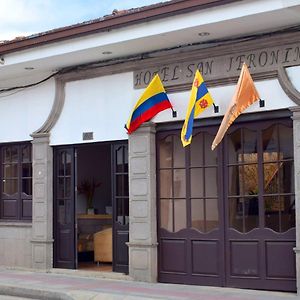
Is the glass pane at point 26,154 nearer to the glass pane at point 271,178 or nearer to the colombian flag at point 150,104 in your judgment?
the colombian flag at point 150,104

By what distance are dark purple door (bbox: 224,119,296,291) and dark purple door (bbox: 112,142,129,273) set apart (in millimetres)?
2160

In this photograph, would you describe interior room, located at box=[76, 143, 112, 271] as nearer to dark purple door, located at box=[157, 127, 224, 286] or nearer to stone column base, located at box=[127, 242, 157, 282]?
stone column base, located at box=[127, 242, 157, 282]

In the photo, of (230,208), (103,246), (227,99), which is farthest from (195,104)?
(103,246)

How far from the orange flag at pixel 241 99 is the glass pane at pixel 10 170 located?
18.8 ft

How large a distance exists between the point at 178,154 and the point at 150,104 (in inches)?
39.8

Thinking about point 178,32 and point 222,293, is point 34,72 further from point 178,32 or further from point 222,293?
point 222,293

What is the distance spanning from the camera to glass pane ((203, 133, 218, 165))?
1052 cm

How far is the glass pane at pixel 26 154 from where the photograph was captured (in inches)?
523

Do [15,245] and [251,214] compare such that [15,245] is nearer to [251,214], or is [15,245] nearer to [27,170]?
[27,170]

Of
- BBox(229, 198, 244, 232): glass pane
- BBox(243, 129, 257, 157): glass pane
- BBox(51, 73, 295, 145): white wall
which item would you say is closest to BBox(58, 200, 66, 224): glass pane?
BBox(51, 73, 295, 145): white wall

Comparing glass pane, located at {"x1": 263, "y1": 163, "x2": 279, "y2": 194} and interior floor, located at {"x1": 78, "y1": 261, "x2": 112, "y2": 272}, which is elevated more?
glass pane, located at {"x1": 263, "y1": 163, "x2": 279, "y2": 194}

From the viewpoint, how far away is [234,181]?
10.3 metres

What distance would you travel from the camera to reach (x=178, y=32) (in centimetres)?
984

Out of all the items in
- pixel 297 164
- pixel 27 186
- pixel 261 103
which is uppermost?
pixel 261 103
